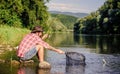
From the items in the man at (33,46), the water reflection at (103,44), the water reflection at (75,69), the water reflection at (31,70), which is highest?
the man at (33,46)

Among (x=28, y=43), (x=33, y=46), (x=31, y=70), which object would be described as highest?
(x=28, y=43)

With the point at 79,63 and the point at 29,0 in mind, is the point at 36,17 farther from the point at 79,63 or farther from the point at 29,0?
the point at 79,63

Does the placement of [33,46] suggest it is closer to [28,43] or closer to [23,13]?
[28,43]

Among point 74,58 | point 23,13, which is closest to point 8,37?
point 74,58

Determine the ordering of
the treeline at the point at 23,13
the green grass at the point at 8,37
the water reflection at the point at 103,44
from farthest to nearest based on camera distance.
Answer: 1. the treeline at the point at 23,13
2. the water reflection at the point at 103,44
3. the green grass at the point at 8,37

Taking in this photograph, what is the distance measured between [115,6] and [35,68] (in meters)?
116

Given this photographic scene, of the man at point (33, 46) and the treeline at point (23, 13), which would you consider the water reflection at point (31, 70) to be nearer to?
the man at point (33, 46)

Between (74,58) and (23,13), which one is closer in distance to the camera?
(74,58)

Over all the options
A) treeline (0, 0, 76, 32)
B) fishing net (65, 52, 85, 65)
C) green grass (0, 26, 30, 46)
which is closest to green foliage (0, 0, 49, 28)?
treeline (0, 0, 76, 32)

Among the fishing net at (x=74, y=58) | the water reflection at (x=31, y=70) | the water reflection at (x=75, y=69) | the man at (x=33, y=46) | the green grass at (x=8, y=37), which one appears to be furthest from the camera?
the green grass at (x=8, y=37)

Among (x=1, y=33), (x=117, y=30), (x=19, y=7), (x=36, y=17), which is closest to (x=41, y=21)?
(x=36, y=17)

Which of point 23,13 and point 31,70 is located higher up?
point 23,13

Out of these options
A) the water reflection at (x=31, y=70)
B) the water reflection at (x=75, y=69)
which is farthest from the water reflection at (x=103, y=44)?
the water reflection at (x=31, y=70)

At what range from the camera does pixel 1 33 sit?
106 ft
